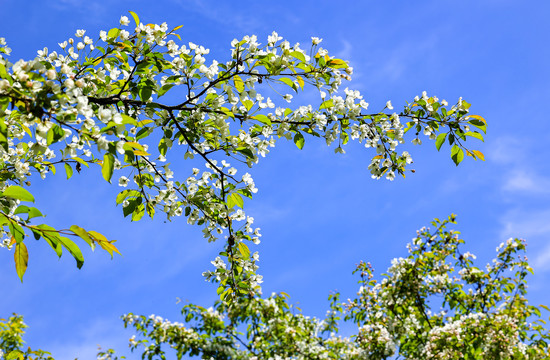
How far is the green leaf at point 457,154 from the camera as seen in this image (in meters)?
3.25

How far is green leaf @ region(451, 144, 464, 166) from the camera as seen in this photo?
3.25 m

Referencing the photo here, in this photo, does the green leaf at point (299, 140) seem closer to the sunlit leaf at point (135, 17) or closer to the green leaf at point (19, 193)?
the sunlit leaf at point (135, 17)

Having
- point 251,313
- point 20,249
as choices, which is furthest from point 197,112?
point 251,313

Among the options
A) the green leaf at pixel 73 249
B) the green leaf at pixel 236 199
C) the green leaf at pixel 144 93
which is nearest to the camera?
the green leaf at pixel 73 249

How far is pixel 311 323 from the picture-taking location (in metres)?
9.27

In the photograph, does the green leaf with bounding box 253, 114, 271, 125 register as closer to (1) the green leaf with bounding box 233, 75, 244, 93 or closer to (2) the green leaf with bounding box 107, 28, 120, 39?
(1) the green leaf with bounding box 233, 75, 244, 93

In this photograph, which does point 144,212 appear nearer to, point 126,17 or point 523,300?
point 126,17

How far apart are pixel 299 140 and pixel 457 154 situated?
115 centimetres

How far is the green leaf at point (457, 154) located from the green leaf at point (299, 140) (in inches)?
42.5

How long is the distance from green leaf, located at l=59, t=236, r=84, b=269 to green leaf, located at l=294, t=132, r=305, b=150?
174 centimetres

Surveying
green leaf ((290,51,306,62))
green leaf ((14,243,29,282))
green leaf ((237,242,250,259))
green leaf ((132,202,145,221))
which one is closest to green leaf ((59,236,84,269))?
green leaf ((14,243,29,282))

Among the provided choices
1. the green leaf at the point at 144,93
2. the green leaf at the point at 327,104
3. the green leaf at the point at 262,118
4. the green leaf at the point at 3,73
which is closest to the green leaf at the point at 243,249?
the green leaf at the point at 262,118

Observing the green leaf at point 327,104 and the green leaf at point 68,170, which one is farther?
the green leaf at point 68,170

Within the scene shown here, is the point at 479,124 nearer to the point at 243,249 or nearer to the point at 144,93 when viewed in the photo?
the point at 243,249
